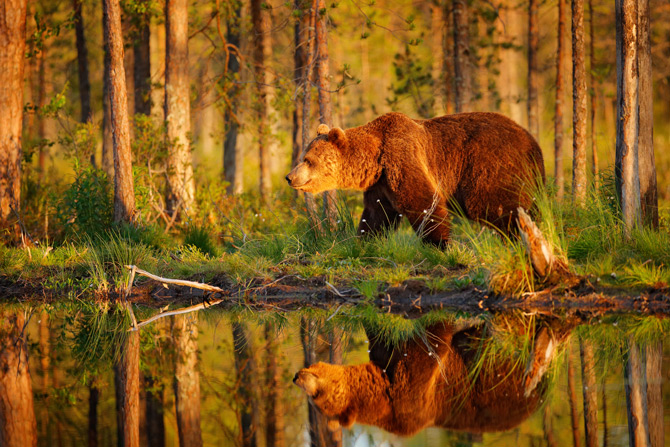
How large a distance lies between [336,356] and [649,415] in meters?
2.80

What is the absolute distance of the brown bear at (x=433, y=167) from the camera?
9633 millimetres

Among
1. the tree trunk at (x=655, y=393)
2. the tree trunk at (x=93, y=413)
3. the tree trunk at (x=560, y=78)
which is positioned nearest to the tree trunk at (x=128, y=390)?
the tree trunk at (x=93, y=413)

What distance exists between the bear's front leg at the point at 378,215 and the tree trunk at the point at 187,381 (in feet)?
9.22

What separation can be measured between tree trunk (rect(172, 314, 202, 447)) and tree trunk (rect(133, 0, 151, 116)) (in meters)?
8.38

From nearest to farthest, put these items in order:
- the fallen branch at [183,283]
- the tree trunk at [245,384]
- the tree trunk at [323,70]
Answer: the tree trunk at [245,384], the fallen branch at [183,283], the tree trunk at [323,70]

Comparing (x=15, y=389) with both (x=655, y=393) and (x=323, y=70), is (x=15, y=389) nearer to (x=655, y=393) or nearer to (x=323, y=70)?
(x=655, y=393)

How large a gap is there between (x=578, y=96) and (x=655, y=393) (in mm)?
Result: 8371

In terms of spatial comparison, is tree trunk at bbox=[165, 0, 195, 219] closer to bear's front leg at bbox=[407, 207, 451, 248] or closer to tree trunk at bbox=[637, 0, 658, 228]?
bear's front leg at bbox=[407, 207, 451, 248]

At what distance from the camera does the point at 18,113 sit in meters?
12.8

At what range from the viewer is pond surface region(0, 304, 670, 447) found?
16.2 feet

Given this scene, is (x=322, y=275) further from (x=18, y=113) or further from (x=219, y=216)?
(x=18, y=113)

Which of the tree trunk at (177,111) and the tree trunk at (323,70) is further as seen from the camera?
the tree trunk at (177,111)

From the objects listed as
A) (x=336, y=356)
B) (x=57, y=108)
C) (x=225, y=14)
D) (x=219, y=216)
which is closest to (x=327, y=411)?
(x=336, y=356)

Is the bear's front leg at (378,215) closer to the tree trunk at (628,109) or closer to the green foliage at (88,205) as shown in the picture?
the tree trunk at (628,109)
